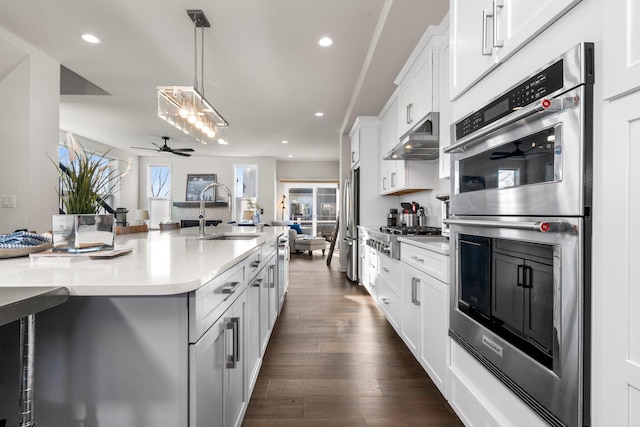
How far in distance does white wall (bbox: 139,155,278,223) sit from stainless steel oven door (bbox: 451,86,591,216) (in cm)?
826

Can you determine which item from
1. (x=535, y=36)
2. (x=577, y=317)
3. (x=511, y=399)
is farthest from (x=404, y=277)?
(x=535, y=36)

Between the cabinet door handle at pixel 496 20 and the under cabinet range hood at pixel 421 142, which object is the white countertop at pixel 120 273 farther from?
the under cabinet range hood at pixel 421 142

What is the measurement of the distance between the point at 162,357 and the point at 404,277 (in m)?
1.80

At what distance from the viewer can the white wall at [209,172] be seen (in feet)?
30.3

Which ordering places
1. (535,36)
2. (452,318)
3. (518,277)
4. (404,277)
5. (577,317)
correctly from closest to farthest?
(577,317), (535,36), (518,277), (452,318), (404,277)

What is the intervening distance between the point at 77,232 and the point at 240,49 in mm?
2582

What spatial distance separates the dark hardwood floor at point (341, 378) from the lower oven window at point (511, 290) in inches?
27.7

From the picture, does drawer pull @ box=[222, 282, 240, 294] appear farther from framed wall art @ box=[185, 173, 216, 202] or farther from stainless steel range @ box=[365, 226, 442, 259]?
framed wall art @ box=[185, 173, 216, 202]

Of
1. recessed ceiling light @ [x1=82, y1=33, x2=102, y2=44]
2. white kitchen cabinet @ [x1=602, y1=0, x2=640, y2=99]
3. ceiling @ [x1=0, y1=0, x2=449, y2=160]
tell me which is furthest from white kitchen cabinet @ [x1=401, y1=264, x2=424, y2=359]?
recessed ceiling light @ [x1=82, y1=33, x2=102, y2=44]

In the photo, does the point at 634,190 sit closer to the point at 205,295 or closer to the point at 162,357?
the point at 205,295

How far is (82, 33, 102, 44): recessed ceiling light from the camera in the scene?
2.95 meters

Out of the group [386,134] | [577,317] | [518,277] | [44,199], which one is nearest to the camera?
[577,317]

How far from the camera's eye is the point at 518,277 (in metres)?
1.08

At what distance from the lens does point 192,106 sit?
9.64 ft
